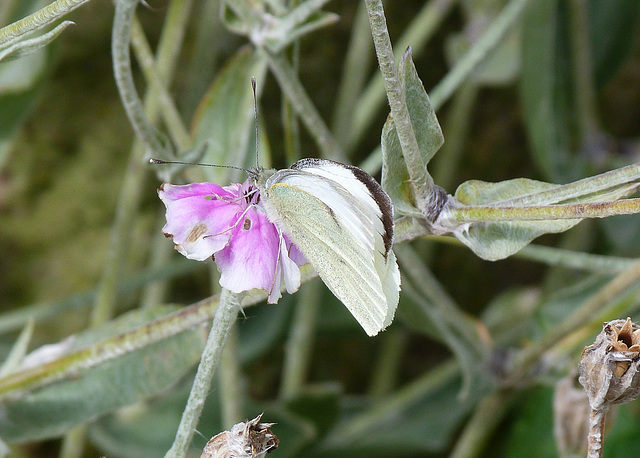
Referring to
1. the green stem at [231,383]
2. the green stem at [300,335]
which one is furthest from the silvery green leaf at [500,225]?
the green stem at [300,335]

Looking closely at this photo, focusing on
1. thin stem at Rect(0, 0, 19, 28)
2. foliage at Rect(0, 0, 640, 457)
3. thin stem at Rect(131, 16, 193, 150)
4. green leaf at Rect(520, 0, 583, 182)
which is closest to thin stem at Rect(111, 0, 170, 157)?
foliage at Rect(0, 0, 640, 457)

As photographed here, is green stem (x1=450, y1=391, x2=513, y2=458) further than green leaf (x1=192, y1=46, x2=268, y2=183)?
Yes

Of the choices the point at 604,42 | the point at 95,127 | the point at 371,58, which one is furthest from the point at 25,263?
the point at 604,42

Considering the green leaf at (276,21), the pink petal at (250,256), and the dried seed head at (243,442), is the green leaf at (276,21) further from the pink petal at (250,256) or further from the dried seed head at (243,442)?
the dried seed head at (243,442)

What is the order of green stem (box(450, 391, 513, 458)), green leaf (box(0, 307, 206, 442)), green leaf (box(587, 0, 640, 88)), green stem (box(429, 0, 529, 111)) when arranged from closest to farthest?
green leaf (box(0, 307, 206, 442)) < green stem (box(429, 0, 529, 111)) < green stem (box(450, 391, 513, 458)) < green leaf (box(587, 0, 640, 88))

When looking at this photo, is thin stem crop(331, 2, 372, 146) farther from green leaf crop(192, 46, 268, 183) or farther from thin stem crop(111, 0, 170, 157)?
thin stem crop(111, 0, 170, 157)

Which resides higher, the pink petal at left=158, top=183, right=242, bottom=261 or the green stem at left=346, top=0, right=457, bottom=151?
the green stem at left=346, top=0, right=457, bottom=151

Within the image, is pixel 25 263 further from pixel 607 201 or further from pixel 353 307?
pixel 607 201
